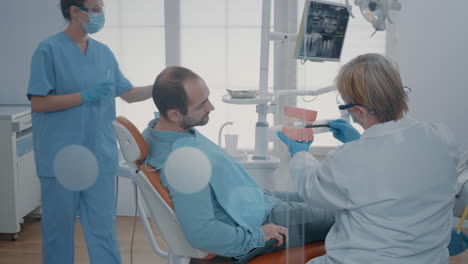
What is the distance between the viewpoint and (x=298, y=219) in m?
1.27

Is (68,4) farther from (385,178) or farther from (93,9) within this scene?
(385,178)

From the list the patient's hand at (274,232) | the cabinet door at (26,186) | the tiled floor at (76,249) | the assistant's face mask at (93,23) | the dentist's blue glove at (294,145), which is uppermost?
the assistant's face mask at (93,23)

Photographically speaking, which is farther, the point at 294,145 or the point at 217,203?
the point at 217,203

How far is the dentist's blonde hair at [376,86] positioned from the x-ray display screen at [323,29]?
15 cm

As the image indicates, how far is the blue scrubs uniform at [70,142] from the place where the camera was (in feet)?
5.97

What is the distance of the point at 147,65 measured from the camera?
3.02 metres

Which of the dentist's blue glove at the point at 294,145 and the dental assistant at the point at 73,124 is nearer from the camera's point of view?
the dentist's blue glove at the point at 294,145

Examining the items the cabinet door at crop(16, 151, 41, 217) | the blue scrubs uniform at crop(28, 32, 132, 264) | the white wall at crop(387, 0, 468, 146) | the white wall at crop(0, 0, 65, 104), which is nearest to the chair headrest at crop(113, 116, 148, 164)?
the blue scrubs uniform at crop(28, 32, 132, 264)

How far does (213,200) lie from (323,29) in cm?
56

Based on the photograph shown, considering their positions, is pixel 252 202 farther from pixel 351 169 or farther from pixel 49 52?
pixel 49 52

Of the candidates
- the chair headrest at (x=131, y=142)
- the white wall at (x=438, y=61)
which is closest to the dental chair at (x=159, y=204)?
the chair headrest at (x=131, y=142)

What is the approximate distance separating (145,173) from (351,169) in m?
0.54

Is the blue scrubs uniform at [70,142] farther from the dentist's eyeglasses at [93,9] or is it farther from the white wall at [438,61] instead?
the white wall at [438,61]

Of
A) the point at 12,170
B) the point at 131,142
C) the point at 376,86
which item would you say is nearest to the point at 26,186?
the point at 12,170
